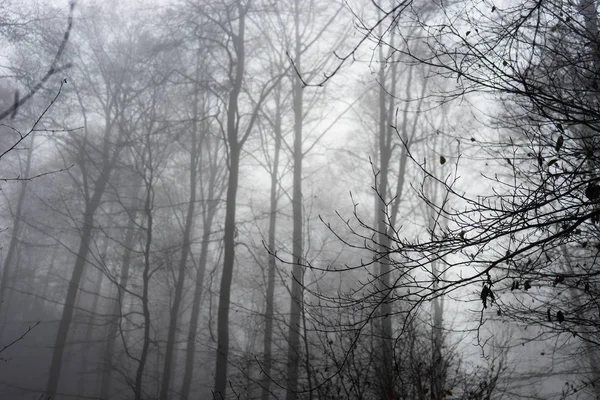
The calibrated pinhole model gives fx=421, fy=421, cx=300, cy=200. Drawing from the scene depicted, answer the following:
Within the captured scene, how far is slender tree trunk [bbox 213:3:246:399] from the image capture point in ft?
20.7

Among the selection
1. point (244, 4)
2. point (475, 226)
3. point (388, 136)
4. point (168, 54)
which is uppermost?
point (168, 54)

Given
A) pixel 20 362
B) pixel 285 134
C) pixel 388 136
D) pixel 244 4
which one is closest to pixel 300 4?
pixel 244 4

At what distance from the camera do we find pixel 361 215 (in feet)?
59.0

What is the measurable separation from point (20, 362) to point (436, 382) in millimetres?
25162

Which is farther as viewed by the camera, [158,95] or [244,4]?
[158,95]

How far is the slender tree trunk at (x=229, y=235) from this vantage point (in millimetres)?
6297

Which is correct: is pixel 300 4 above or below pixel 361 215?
above

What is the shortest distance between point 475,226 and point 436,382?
2759mm

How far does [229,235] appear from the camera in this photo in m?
7.39

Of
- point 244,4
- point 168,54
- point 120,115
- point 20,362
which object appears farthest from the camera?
point 20,362

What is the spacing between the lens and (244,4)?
8867mm

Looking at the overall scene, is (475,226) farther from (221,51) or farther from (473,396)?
(221,51)

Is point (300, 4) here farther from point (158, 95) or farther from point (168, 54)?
point (158, 95)

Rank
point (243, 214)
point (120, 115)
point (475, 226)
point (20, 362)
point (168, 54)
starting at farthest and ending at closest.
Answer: point (20, 362) < point (243, 214) < point (120, 115) < point (168, 54) < point (475, 226)
